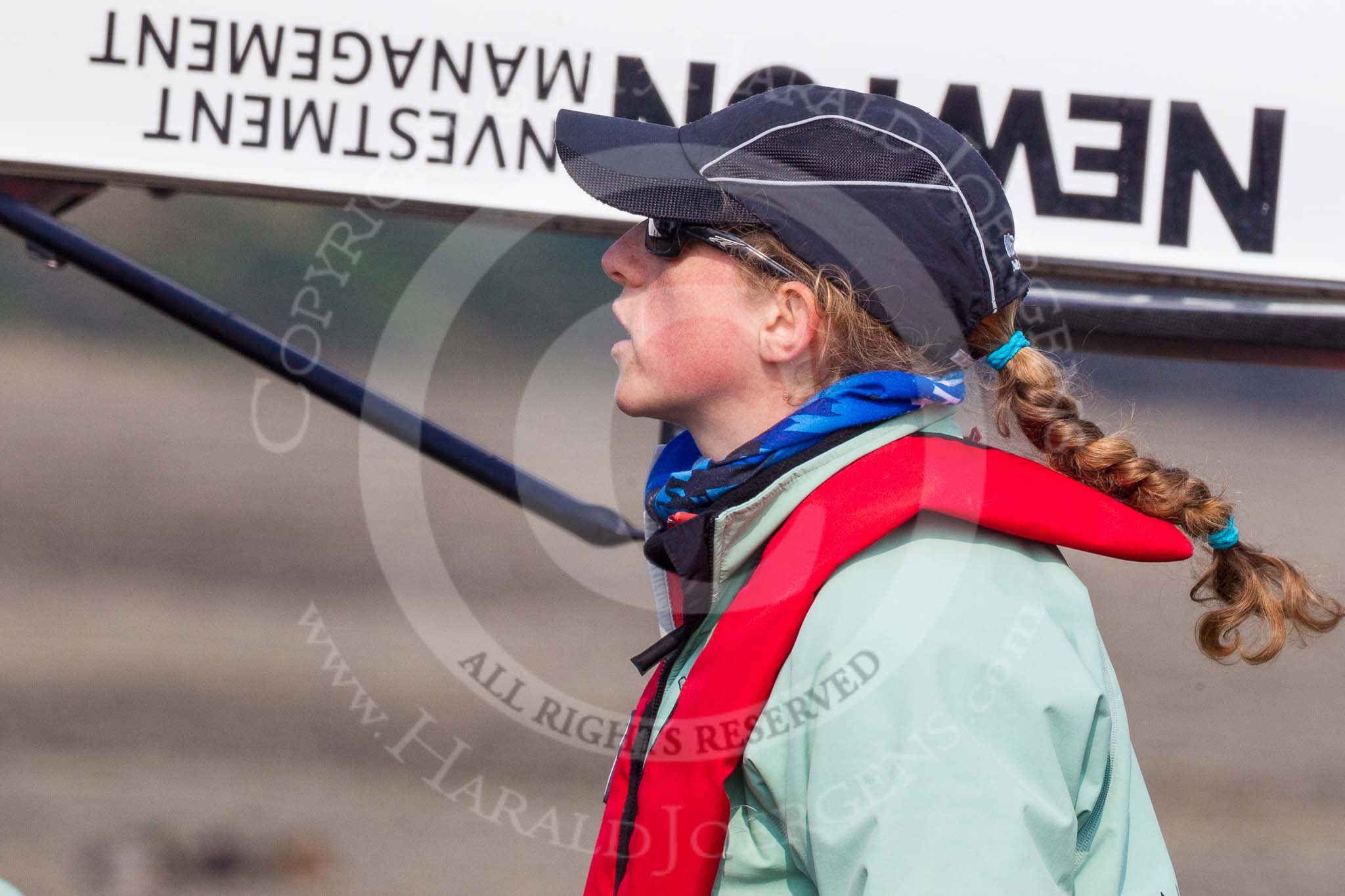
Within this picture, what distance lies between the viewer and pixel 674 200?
3.06 ft

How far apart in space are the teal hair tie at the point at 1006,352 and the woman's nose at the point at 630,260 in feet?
1.00

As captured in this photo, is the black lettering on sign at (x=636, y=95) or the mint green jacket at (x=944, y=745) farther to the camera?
the black lettering on sign at (x=636, y=95)

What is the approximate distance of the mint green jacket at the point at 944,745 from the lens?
0.69 meters

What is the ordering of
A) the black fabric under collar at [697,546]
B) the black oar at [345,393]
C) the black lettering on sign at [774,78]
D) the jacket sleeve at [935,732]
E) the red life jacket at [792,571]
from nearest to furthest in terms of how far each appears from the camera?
the jacket sleeve at [935,732]
the red life jacket at [792,571]
the black fabric under collar at [697,546]
the black lettering on sign at [774,78]
the black oar at [345,393]

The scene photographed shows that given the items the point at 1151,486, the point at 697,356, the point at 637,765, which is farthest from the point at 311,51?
the point at 1151,486

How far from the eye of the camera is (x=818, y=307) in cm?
93

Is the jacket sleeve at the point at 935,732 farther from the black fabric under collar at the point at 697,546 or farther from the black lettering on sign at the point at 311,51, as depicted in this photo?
the black lettering on sign at the point at 311,51

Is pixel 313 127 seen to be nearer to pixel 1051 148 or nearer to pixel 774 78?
pixel 774 78

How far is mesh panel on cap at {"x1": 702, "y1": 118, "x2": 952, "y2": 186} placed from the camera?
0.88 meters

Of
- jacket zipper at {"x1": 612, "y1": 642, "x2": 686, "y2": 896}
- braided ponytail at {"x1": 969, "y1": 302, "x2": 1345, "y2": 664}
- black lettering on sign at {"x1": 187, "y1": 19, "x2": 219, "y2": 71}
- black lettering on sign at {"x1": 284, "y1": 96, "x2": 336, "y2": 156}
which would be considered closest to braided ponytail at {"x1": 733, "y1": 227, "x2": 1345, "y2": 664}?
braided ponytail at {"x1": 969, "y1": 302, "x2": 1345, "y2": 664}

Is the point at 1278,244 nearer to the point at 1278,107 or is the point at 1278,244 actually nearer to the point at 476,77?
the point at 1278,107

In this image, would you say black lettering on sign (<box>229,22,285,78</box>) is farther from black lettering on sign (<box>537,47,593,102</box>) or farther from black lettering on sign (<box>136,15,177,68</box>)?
black lettering on sign (<box>537,47,593,102</box>)

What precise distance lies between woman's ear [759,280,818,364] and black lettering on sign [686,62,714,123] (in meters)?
0.42

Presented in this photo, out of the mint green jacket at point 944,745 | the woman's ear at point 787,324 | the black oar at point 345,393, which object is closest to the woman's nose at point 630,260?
the woman's ear at point 787,324
